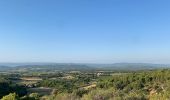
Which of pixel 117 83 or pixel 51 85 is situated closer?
pixel 117 83

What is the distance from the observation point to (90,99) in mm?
35000

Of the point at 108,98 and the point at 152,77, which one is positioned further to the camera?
the point at 152,77

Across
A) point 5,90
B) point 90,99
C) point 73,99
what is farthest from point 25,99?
point 5,90

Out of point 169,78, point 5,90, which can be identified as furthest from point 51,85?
point 169,78

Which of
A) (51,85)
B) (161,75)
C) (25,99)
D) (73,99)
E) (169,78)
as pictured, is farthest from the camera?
(51,85)

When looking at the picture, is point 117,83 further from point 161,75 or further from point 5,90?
point 5,90

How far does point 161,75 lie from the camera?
73562 mm

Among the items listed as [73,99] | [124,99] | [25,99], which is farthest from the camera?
[25,99]

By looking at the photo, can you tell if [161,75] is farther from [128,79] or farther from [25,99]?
[25,99]

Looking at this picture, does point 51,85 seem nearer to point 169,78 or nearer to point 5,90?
point 5,90

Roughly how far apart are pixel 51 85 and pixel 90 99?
6583 centimetres

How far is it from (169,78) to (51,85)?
4345cm

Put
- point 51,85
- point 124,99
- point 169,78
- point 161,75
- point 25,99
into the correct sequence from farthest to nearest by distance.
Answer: point 51,85, point 161,75, point 169,78, point 25,99, point 124,99

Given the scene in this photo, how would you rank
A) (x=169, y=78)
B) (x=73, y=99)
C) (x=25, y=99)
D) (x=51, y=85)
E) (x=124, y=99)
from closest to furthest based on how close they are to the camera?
(x=124, y=99) < (x=73, y=99) < (x=25, y=99) < (x=169, y=78) < (x=51, y=85)
